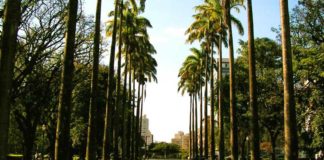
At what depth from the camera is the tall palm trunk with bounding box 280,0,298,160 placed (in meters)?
14.7

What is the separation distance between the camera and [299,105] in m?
30.8

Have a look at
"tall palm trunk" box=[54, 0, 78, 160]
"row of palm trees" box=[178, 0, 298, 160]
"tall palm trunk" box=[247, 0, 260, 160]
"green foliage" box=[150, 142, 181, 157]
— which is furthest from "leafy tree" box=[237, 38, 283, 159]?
"green foliage" box=[150, 142, 181, 157]

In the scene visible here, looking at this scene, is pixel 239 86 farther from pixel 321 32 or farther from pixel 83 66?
pixel 83 66

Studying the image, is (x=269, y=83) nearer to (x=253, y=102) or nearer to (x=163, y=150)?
(x=253, y=102)

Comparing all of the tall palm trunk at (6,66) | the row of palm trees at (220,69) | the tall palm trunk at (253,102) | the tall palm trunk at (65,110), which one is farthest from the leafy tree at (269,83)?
the tall palm trunk at (6,66)

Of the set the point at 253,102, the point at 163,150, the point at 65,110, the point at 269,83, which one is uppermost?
the point at 269,83

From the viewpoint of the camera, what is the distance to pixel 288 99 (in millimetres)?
15344

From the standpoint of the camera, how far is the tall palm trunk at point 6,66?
9477mm

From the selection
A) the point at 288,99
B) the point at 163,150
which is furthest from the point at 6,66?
the point at 163,150

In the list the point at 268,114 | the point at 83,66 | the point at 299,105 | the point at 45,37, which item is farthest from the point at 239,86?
the point at 45,37

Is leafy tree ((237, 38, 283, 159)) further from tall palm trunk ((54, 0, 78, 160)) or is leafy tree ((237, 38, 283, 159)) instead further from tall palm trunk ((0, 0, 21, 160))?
tall palm trunk ((0, 0, 21, 160))

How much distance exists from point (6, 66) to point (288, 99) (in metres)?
9.76

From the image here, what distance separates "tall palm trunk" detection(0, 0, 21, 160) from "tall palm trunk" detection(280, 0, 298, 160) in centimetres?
934

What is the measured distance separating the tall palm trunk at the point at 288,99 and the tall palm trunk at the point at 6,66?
9.34m
